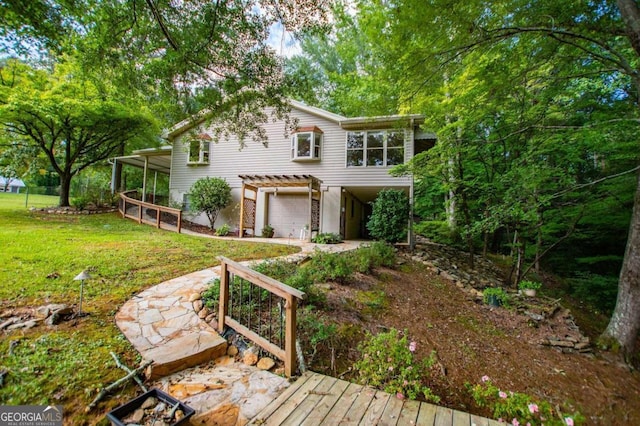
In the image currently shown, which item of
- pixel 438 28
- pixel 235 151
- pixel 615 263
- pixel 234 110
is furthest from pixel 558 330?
pixel 235 151

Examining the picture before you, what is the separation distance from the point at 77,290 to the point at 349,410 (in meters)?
4.22

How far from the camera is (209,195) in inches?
445

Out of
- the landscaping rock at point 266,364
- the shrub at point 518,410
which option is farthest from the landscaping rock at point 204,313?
the shrub at point 518,410

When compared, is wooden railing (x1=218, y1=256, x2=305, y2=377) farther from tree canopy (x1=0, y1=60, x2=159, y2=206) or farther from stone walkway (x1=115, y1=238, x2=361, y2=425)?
tree canopy (x1=0, y1=60, x2=159, y2=206)

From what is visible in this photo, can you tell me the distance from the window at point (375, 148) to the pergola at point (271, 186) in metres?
1.85

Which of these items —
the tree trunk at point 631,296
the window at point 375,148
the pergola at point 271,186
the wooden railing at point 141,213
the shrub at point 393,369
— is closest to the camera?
the shrub at point 393,369

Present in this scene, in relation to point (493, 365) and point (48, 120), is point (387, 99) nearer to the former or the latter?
point (493, 365)

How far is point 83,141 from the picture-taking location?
519 inches

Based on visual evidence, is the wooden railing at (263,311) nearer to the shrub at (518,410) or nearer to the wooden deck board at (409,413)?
the wooden deck board at (409,413)

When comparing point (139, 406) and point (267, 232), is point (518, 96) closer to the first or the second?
point (139, 406)

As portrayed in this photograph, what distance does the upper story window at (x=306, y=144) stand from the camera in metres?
10.8

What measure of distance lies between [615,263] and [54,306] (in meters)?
13.5

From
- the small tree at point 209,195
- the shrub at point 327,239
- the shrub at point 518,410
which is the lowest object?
the shrub at point 518,410

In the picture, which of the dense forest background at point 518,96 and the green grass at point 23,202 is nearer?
the dense forest background at point 518,96
